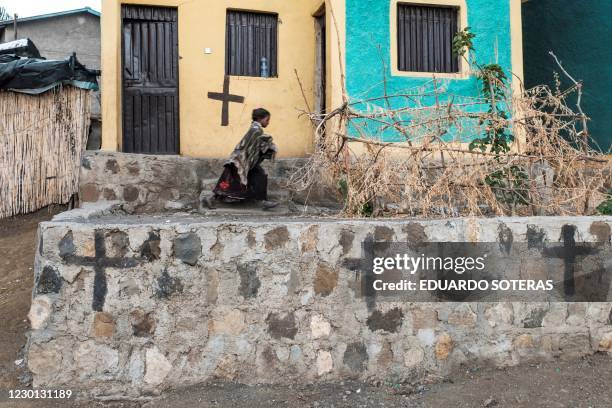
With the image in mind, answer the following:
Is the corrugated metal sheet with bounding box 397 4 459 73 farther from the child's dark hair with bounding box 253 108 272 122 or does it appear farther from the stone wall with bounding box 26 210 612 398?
the stone wall with bounding box 26 210 612 398

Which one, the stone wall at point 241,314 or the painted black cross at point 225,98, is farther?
the painted black cross at point 225,98

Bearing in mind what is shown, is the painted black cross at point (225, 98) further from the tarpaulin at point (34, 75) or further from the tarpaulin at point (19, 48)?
the tarpaulin at point (19, 48)

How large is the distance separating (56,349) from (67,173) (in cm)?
402

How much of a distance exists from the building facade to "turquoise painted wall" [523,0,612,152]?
6.11 feet

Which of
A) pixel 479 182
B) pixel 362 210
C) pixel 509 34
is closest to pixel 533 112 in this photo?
pixel 479 182

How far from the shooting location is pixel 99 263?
286 cm

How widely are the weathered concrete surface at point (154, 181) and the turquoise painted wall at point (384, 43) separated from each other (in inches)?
56.6

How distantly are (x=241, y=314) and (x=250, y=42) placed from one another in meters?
5.02

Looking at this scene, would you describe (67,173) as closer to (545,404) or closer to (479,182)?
(479,182)

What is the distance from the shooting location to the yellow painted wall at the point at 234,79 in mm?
6730

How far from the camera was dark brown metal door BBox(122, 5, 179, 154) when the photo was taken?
263 inches

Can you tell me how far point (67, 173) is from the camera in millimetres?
6305

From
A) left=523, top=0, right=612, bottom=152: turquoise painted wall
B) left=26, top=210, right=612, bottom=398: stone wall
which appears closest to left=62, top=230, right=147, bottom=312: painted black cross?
left=26, top=210, right=612, bottom=398: stone wall

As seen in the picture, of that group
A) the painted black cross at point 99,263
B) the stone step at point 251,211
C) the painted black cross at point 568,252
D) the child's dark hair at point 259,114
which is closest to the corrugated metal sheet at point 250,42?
the child's dark hair at point 259,114
